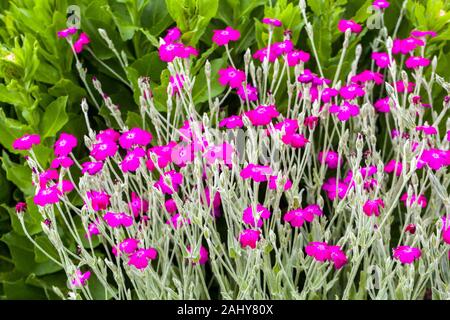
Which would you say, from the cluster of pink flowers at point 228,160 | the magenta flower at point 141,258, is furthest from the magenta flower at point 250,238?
the magenta flower at point 141,258

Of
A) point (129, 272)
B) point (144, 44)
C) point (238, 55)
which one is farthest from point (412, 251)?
point (144, 44)

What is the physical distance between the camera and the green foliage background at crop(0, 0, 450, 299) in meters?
2.32

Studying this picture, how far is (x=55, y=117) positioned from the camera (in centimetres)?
236

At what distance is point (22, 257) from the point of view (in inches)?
99.9

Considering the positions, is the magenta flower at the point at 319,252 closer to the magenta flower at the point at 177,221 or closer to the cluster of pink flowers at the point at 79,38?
the magenta flower at the point at 177,221

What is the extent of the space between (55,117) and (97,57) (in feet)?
A: 1.02

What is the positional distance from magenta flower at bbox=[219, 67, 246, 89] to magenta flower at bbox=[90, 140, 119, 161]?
17.5 inches

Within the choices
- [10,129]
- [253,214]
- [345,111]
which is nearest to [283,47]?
[345,111]

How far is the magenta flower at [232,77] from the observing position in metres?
2.19

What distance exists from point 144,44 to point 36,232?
0.81 meters

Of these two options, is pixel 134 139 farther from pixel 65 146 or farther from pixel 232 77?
pixel 232 77

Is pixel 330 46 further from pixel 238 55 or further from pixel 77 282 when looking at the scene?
pixel 77 282

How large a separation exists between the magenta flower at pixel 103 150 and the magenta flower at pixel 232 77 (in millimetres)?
445

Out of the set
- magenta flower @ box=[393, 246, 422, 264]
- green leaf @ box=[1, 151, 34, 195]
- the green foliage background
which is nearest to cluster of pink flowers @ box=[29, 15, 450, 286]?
magenta flower @ box=[393, 246, 422, 264]
